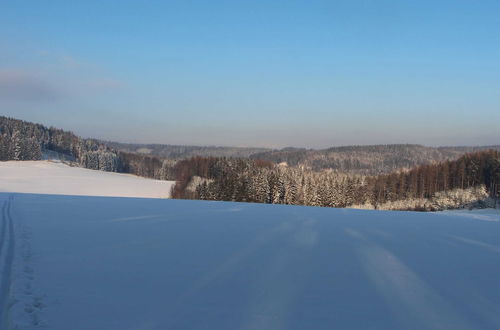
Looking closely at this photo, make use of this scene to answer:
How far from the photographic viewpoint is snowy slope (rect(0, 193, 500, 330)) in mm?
4461

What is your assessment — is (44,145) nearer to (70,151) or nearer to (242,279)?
(70,151)

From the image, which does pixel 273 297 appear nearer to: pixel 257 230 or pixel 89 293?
pixel 89 293

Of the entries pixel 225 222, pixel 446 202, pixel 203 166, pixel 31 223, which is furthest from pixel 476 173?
pixel 31 223

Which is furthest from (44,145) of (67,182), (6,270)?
(6,270)

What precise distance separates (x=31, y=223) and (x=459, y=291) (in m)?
11.5

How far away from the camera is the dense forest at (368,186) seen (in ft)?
198

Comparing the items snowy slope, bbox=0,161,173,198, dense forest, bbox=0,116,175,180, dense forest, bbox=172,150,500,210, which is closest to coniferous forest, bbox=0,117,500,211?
dense forest, bbox=172,150,500,210

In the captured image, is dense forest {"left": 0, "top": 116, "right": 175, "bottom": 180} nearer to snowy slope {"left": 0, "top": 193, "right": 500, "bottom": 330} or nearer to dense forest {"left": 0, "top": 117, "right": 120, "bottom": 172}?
dense forest {"left": 0, "top": 117, "right": 120, "bottom": 172}

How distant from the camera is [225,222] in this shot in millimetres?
12758

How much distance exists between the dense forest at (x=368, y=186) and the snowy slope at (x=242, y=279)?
5030cm

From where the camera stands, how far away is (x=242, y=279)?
6.02 metres

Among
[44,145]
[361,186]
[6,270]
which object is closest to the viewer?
[6,270]

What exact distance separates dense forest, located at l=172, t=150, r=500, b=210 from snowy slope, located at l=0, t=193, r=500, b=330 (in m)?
50.3

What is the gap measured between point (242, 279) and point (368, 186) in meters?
68.7
